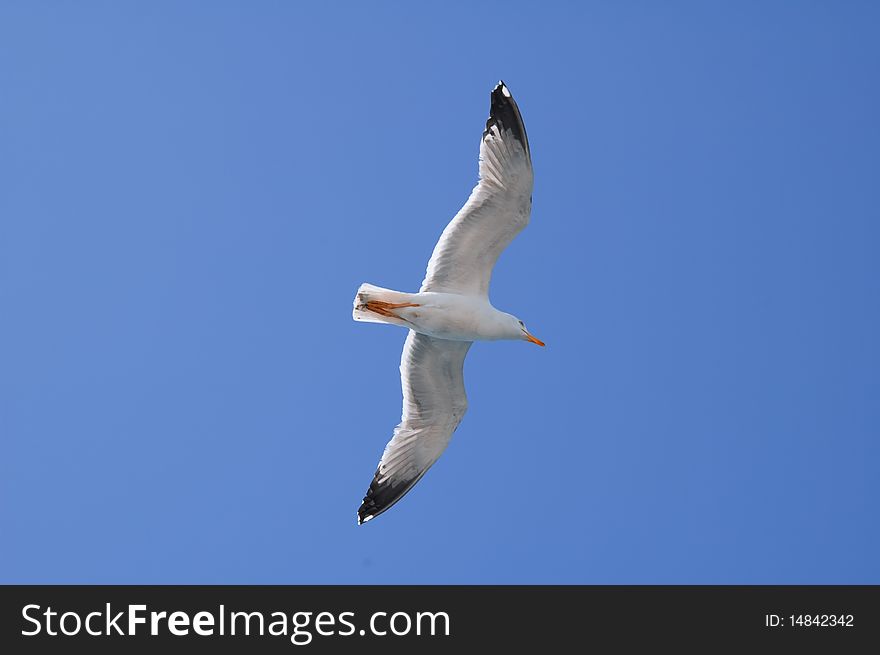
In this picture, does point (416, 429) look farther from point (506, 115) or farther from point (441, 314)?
point (506, 115)

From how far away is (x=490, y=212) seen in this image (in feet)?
34.2

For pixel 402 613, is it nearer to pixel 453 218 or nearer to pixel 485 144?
pixel 453 218

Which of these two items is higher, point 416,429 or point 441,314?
point 441,314

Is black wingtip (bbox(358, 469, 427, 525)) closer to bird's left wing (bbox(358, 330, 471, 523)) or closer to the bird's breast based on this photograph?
bird's left wing (bbox(358, 330, 471, 523))

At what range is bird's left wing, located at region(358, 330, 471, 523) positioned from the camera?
→ 37.5 feet

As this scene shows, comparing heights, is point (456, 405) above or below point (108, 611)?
above

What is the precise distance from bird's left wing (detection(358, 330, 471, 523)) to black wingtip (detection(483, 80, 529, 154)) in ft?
7.92

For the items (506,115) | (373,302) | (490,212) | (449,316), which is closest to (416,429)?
(449,316)

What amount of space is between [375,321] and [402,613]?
9.38 feet

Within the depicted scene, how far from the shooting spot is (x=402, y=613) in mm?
10758

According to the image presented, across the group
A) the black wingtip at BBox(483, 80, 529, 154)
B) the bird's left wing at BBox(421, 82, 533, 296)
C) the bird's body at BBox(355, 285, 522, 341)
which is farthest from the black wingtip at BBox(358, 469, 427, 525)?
the black wingtip at BBox(483, 80, 529, 154)

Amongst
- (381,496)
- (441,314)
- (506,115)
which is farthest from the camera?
(381,496)

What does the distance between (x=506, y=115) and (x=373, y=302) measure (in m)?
2.16

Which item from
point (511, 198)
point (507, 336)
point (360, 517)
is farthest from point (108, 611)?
point (511, 198)
